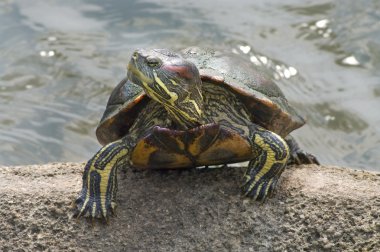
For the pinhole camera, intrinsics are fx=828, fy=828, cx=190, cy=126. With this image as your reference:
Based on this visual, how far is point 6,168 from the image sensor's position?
15.4 ft

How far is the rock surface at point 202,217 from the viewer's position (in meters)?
3.85

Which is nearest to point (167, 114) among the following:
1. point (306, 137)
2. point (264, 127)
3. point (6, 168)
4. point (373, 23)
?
point (264, 127)

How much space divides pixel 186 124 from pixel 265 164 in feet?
1.50

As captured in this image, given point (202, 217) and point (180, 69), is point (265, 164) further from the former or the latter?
point (180, 69)

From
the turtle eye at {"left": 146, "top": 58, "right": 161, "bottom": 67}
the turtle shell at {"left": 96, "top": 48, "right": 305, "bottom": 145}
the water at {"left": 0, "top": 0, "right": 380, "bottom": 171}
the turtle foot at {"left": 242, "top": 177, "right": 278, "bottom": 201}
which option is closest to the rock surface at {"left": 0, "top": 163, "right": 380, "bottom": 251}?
the turtle foot at {"left": 242, "top": 177, "right": 278, "bottom": 201}

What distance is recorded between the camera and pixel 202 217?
400 cm

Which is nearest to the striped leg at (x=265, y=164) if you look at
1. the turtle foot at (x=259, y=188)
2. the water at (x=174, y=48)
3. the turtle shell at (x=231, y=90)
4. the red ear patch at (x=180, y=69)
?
the turtle foot at (x=259, y=188)

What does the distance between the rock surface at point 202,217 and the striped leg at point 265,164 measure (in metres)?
0.06

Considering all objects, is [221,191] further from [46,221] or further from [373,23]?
[373,23]

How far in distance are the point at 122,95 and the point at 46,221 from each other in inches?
37.8

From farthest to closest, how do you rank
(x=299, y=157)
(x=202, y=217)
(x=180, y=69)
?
(x=299, y=157) < (x=180, y=69) < (x=202, y=217)

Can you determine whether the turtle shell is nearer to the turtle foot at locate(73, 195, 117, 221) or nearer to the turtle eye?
the turtle eye

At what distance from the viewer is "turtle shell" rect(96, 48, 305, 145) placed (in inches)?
179

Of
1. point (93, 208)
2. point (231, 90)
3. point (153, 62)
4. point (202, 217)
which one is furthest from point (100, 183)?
point (231, 90)
